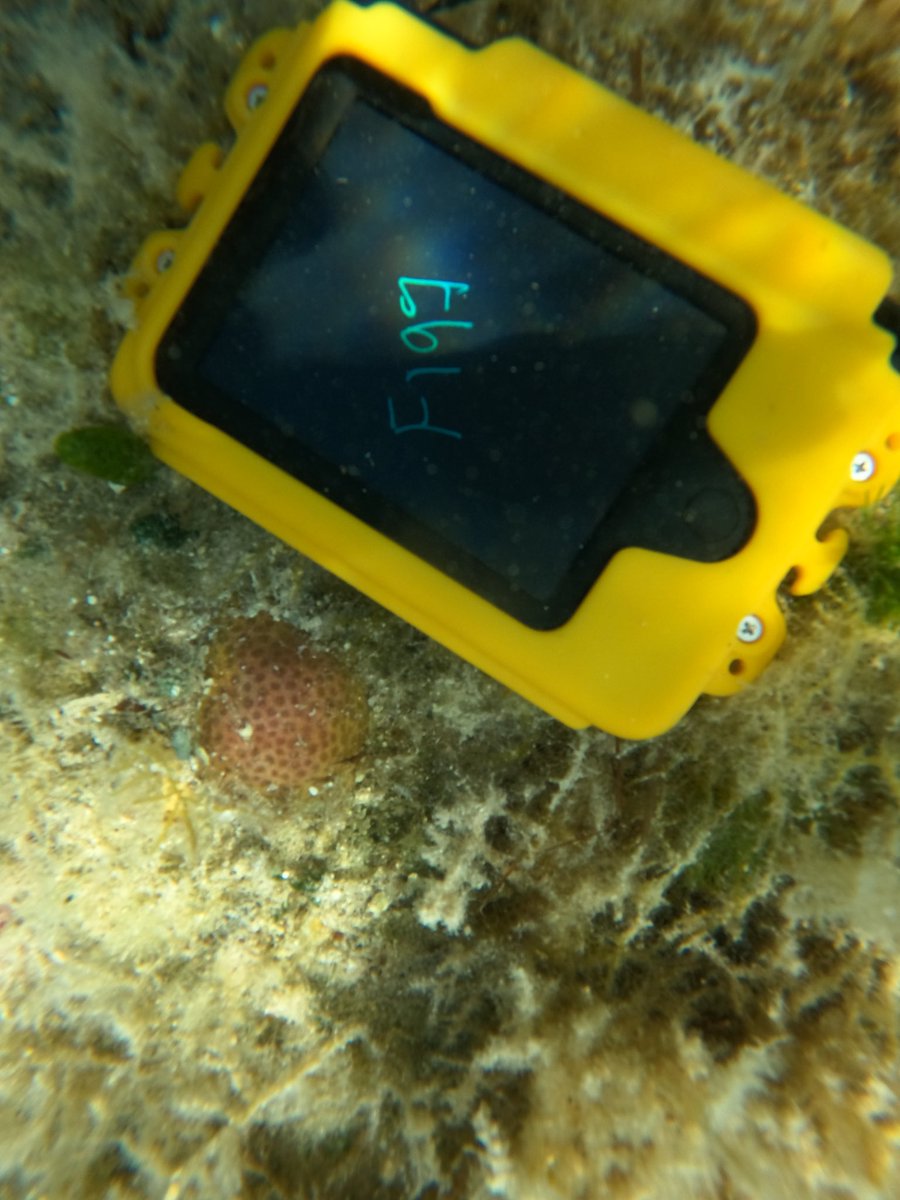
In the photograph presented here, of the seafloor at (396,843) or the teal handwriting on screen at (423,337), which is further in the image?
the seafloor at (396,843)

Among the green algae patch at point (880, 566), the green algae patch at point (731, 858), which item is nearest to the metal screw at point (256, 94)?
the green algae patch at point (880, 566)

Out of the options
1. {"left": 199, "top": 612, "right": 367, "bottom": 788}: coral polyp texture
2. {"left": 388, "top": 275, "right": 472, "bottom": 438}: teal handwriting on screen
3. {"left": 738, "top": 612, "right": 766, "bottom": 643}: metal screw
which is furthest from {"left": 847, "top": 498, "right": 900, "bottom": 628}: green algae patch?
{"left": 199, "top": 612, "right": 367, "bottom": 788}: coral polyp texture

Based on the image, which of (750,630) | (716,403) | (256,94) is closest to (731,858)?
(750,630)

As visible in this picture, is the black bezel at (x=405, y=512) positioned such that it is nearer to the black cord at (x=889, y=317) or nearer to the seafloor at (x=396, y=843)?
the black cord at (x=889, y=317)

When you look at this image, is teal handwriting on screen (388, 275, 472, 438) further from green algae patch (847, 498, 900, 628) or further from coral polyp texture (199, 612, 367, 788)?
green algae patch (847, 498, 900, 628)

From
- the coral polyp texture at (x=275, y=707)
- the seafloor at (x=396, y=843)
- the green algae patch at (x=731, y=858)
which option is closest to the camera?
the seafloor at (x=396, y=843)

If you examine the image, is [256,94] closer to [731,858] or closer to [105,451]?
[105,451]
